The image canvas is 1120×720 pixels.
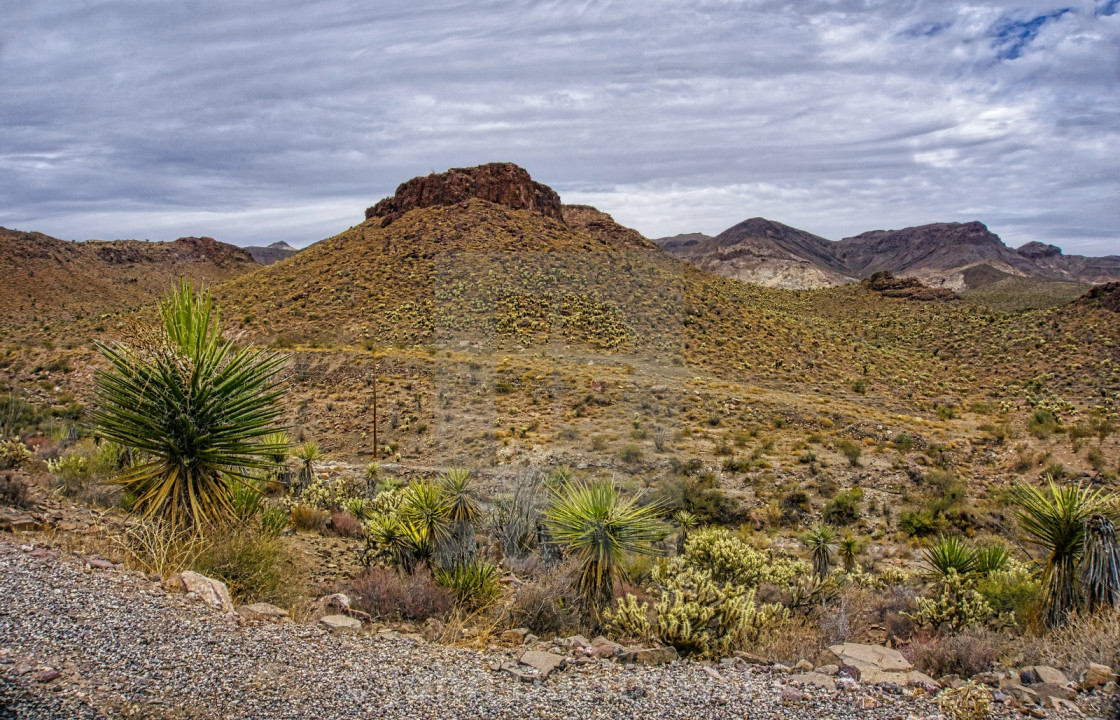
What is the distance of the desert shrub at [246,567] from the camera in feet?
20.6

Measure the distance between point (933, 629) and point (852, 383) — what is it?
1163 inches

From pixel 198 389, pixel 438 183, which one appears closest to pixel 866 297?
pixel 438 183

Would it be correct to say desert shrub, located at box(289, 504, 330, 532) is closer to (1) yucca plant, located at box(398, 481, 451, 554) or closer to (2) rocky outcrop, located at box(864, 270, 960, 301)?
(1) yucca plant, located at box(398, 481, 451, 554)

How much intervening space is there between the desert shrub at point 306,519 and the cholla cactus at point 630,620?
6092mm

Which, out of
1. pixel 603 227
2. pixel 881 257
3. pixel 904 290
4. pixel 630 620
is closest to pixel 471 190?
pixel 603 227

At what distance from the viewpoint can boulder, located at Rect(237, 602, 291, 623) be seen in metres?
5.49

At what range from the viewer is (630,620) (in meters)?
6.61

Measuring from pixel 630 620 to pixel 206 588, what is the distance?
3910 millimetres

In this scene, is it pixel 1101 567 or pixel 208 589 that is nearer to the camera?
pixel 208 589

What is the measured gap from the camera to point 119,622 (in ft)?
15.6

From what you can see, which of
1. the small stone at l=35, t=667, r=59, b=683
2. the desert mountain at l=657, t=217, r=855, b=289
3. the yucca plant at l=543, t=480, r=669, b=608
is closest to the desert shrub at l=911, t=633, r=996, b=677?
the yucca plant at l=543, t=480, r=669, b=608

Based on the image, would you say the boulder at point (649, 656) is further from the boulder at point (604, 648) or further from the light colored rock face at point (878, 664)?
the light colored rock face at point (878, 664)

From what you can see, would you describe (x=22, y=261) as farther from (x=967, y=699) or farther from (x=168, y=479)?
(x=967, y=699)

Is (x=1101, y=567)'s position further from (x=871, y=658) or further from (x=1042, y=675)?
(x=871, y=658)
